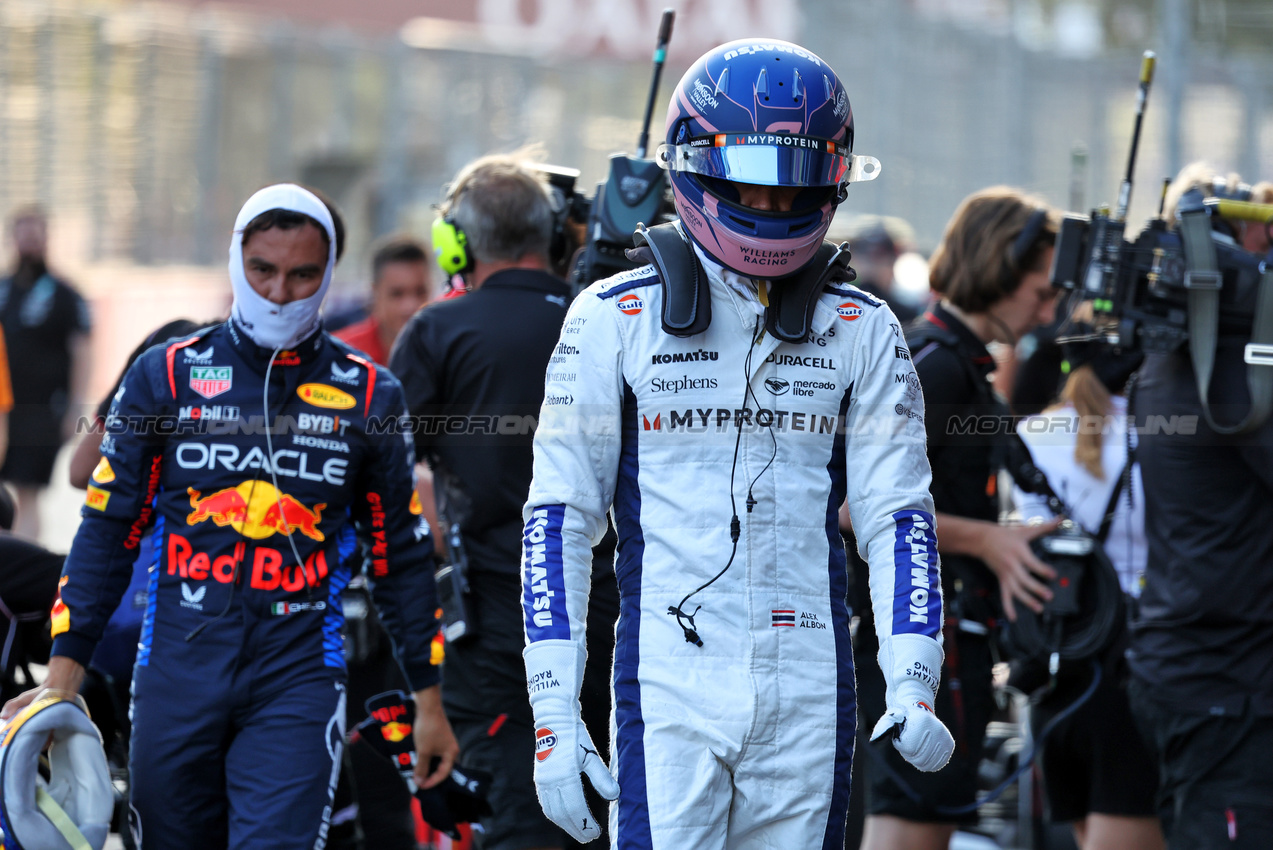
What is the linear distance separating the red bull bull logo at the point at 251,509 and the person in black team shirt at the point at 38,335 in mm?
7198

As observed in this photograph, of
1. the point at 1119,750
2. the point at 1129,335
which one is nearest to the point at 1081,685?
the point at 1119,750

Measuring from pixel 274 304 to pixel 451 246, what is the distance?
3.42 feet

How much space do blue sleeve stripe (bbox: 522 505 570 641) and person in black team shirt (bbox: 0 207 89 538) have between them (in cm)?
833

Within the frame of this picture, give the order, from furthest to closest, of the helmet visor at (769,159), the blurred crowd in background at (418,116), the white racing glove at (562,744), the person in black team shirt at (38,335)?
the blurred crowd in background at (418,116), the person in black team shirt at (38,335), the helmet visor at (769,159), the white racing glove at (562,744)

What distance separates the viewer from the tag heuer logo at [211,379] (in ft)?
12.5

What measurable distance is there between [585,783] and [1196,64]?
44.4 ft

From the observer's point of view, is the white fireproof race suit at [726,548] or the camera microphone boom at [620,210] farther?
the camera microphone boom at [620,210]

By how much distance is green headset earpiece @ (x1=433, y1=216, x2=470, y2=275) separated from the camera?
4750mm

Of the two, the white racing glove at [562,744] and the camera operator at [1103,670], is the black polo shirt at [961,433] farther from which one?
the white racing glove at [562,744]

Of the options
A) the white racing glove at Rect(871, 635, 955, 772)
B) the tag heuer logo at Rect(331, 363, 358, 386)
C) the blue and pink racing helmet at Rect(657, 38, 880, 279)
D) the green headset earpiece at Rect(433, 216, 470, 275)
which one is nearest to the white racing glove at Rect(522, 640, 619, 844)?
the white racing glove at Rect(871, 635, 955, 772)

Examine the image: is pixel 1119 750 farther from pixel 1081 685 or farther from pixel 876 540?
pixel 876 540

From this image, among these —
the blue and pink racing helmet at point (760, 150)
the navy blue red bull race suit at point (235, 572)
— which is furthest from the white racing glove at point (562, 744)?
the navy blue red bull race suit at point (235, 572)

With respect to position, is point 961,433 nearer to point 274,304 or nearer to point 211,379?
point 274,304

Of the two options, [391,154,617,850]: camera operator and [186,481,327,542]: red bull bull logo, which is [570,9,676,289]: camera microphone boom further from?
[186,481,327,542]: red bull bull logo
